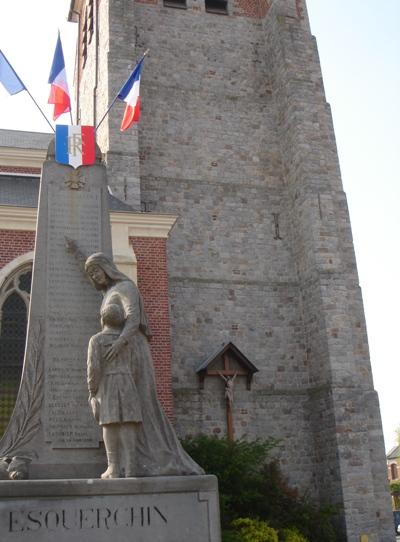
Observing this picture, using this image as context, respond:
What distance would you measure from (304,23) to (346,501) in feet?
47.3

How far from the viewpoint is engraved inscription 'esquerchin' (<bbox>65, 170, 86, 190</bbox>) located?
22.0 feet

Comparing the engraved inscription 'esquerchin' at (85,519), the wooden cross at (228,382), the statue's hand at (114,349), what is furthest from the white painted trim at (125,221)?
the engraved inscription 'esquerchin' at (85,519)

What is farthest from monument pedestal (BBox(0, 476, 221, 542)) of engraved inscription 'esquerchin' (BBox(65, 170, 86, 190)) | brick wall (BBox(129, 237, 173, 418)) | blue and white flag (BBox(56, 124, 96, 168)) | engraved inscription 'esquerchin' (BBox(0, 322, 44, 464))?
brick wall (BBox(129, 237, 173, 418))

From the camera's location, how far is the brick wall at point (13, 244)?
13.5m

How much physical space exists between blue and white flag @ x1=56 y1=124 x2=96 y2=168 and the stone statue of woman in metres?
1.76

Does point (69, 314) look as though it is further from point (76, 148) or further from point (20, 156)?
point (20, 156)

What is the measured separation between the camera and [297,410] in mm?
16875

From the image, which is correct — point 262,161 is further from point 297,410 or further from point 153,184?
point 297,410

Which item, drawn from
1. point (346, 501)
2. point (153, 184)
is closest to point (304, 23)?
point (153, 184)

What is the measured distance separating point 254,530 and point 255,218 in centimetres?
953

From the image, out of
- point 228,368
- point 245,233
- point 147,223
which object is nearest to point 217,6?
point 245,233

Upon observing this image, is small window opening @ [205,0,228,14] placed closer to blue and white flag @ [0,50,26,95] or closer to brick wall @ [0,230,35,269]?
blue and white flag @ [0,50,26,95]

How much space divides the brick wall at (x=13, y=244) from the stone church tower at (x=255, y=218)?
350 centimetres

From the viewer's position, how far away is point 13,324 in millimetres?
13328
